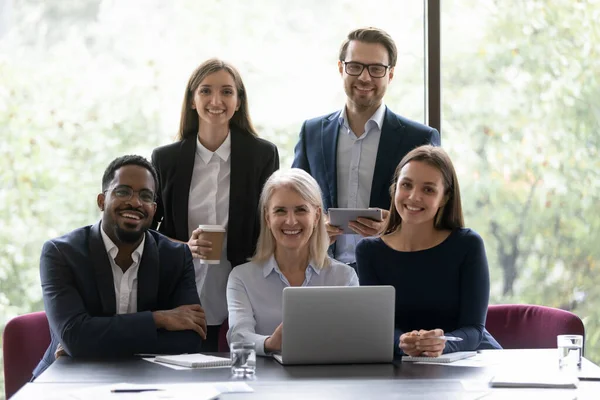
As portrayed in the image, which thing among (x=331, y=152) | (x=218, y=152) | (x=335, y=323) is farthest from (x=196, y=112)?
(x=335, y=323)

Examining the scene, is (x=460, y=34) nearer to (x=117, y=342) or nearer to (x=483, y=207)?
(x=483, y=207)

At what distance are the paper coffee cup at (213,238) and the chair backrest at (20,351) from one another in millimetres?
767

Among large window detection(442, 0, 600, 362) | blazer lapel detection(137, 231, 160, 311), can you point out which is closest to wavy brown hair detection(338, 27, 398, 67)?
large window detection(442, 0, 600, 362)

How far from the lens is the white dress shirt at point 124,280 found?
3.19 meters

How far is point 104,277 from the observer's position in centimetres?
314

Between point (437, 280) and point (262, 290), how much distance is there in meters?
0.67

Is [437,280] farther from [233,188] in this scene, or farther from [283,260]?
[233,188]

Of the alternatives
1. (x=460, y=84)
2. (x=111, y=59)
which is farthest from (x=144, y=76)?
(x=460, y=84)

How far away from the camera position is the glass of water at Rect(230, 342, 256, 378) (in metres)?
2.63

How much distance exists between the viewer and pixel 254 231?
366 cm

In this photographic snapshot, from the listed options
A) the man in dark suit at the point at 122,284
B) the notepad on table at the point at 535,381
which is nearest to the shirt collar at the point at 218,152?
the man in dark suit at the point at 122,284

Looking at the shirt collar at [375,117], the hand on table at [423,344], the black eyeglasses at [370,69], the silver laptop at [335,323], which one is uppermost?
the black eyeglasses at [370,69]

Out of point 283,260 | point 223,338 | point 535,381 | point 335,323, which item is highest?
point 283,260

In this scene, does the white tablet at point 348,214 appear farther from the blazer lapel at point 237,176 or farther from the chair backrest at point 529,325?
the chair backrest at point 529,325
